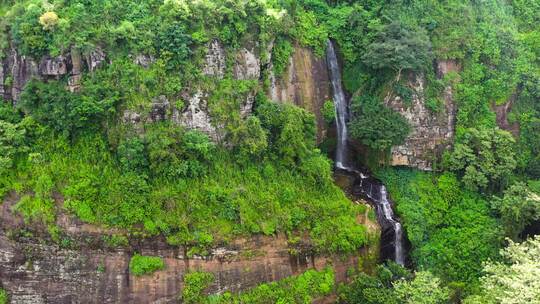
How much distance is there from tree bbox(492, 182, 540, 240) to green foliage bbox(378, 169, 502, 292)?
58cm

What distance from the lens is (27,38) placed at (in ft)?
60.0

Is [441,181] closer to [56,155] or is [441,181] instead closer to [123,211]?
Answer: [123,211]

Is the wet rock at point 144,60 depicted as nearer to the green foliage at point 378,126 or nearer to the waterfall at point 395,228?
the green foliage at point 378,126

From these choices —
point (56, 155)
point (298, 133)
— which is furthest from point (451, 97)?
point (56, 155)

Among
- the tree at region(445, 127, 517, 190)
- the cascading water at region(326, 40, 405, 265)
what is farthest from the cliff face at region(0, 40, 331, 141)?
the tree at region(445, 127, 517, 190)

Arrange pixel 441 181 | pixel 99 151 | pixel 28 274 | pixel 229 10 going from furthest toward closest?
pixel 441 181
pixel 229 10
pixel 99 151
pixel 28 274

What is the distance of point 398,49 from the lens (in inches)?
888

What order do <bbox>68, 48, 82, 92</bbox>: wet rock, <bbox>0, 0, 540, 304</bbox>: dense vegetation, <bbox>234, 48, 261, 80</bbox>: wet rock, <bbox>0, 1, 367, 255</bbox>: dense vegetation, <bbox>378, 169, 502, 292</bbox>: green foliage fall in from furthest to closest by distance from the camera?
1. <bbox>378, 169, 502, 292</bbox>: green foliage
2. <bbox>234, 48, 261, 80</bbox>: wet rock
3. <bbox>68, 48, 82, 92</bbox>: wet rock
4. <bbox>0, 0, 540, 304</bbox>: dense vegetation
5. <bbox>0, 1, 367, 255</bbox>: dense vegetation

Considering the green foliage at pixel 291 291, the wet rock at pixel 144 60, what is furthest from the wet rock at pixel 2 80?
the green foliage at pixel 291 291

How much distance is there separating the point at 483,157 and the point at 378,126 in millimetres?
5425

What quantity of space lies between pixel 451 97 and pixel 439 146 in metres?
2.65

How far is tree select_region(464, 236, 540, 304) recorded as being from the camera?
14.6 metres

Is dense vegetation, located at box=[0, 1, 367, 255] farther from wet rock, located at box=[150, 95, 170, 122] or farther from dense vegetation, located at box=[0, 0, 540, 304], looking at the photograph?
wet rock, located at box=[150, 95, 170, 122]

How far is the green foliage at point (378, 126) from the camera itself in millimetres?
22891
